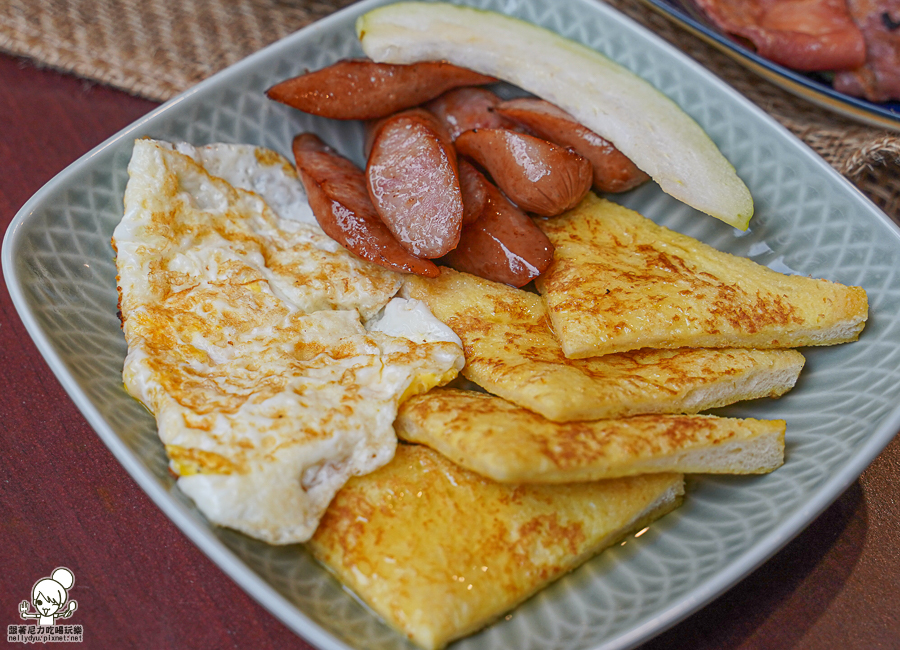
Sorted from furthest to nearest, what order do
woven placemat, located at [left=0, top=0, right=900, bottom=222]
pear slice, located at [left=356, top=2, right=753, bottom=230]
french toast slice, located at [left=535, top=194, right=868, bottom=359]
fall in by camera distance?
1. woven placemat, located at [left=0, top=0, right=900, bottom=222]
2. pear slice, located at [left=356, top=2, right=753, bottom=230]
3. french toast slice, located at [left=535, top=194, right=868, bottom=359]

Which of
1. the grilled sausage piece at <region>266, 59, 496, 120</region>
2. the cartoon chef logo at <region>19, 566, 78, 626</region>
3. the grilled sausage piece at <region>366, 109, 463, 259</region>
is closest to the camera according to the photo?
the cartoon chef logo at <region>19, 566, 78, 626</region>

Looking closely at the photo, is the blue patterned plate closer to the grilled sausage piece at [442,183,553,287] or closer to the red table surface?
the grilled sausage piece at [442,183,553,287]

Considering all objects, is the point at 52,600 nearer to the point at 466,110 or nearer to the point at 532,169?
the point at 532,169

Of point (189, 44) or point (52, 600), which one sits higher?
point (189, 44)

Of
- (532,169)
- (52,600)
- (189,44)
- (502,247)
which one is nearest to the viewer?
(52,600)

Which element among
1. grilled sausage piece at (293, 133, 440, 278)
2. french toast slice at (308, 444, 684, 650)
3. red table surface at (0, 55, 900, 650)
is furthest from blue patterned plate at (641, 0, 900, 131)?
french toast slice at (308, 444, 684, 650)

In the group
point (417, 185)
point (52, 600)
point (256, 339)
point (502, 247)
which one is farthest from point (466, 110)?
point (52, 600)

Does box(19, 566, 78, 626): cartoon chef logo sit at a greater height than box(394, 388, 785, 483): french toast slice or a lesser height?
lesser
